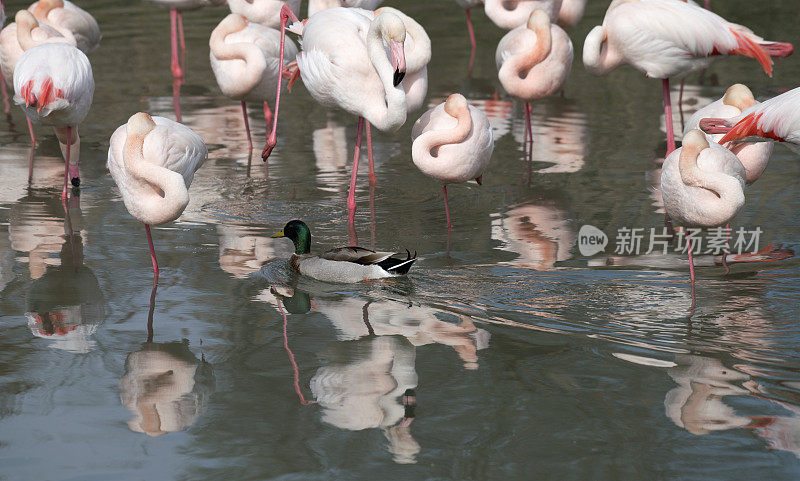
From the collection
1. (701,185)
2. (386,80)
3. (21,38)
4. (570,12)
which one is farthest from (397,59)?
(570,12)

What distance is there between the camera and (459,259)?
20.2ft

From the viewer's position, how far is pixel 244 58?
8.84 meters

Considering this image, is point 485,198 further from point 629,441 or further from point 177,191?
point 629,441

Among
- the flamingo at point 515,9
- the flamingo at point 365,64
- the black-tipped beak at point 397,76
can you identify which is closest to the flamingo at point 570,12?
the flamingo at point 515,9

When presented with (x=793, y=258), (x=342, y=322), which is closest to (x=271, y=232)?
(x=342, y=322)

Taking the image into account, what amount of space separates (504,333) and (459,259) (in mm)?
1271

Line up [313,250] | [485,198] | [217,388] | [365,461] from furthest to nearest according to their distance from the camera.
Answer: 1. [485,198]
2. [313,250]
3. [217,388]
4. [365,461]

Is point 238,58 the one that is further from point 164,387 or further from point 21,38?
point 164,387

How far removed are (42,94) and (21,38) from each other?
6.80ft

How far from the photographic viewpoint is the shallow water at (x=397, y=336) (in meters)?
3.88

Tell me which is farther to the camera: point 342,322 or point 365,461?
point 342,322

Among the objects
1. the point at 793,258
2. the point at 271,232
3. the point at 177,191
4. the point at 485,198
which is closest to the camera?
the point at 177,191

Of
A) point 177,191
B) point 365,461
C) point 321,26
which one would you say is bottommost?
point 365,461

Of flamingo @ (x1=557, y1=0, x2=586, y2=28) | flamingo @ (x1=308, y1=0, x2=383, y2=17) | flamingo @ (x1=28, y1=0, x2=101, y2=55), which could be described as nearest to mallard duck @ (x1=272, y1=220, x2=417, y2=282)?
flamingo @ (x1=308, y1=0, x2=383, y2=17)
